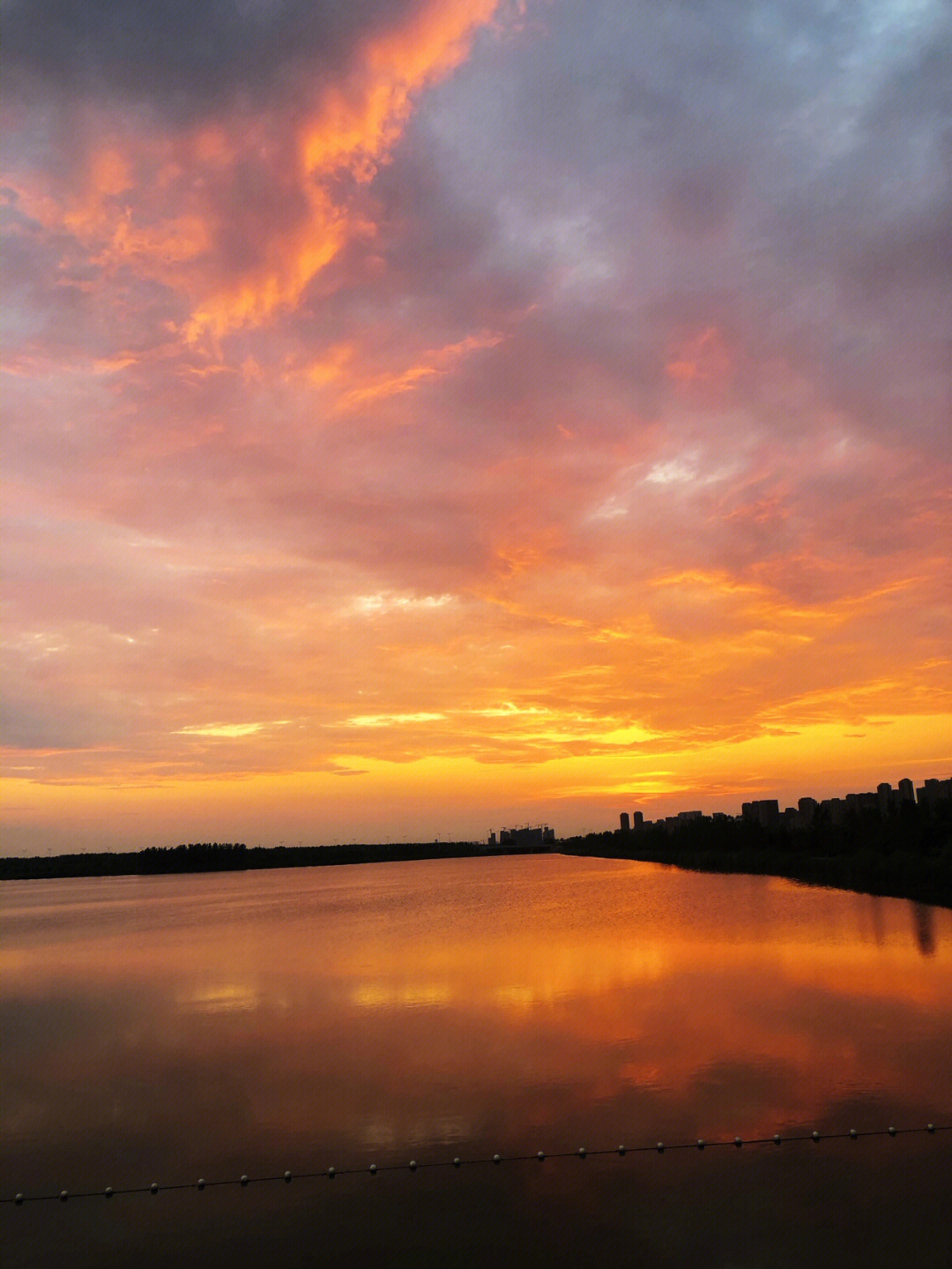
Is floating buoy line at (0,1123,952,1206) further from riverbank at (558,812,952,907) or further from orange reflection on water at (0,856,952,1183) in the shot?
riverbank at (558,812,952,907)

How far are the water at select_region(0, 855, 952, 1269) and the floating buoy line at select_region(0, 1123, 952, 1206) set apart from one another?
0.17 meters

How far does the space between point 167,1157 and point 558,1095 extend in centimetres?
697

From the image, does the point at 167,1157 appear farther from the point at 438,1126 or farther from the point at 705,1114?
the point at 705,1114

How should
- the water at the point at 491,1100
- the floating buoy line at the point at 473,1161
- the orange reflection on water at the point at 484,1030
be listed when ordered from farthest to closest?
the orange reflection on water at the point at 484,1030, the floating buoy line at the point at 473,1161, the water at the point at 491,1100

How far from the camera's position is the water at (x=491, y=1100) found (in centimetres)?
1144

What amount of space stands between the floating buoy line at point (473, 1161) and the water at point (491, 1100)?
17 centimetres

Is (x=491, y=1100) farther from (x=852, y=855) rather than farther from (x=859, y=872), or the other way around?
(x=852, y=855)

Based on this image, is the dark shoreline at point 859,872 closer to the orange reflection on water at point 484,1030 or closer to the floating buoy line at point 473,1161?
the orange reflection on water at point 484,1030

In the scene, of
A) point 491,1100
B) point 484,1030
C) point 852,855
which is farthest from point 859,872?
point 491,1100

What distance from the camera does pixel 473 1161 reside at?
13.8 m

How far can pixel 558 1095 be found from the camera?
56.0 ft

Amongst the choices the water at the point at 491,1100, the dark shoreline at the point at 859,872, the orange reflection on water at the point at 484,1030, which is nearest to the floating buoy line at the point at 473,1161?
the water at the point at 491,1100

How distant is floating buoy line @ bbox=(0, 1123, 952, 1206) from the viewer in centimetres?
1322

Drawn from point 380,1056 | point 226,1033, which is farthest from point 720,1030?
point 226,1033
